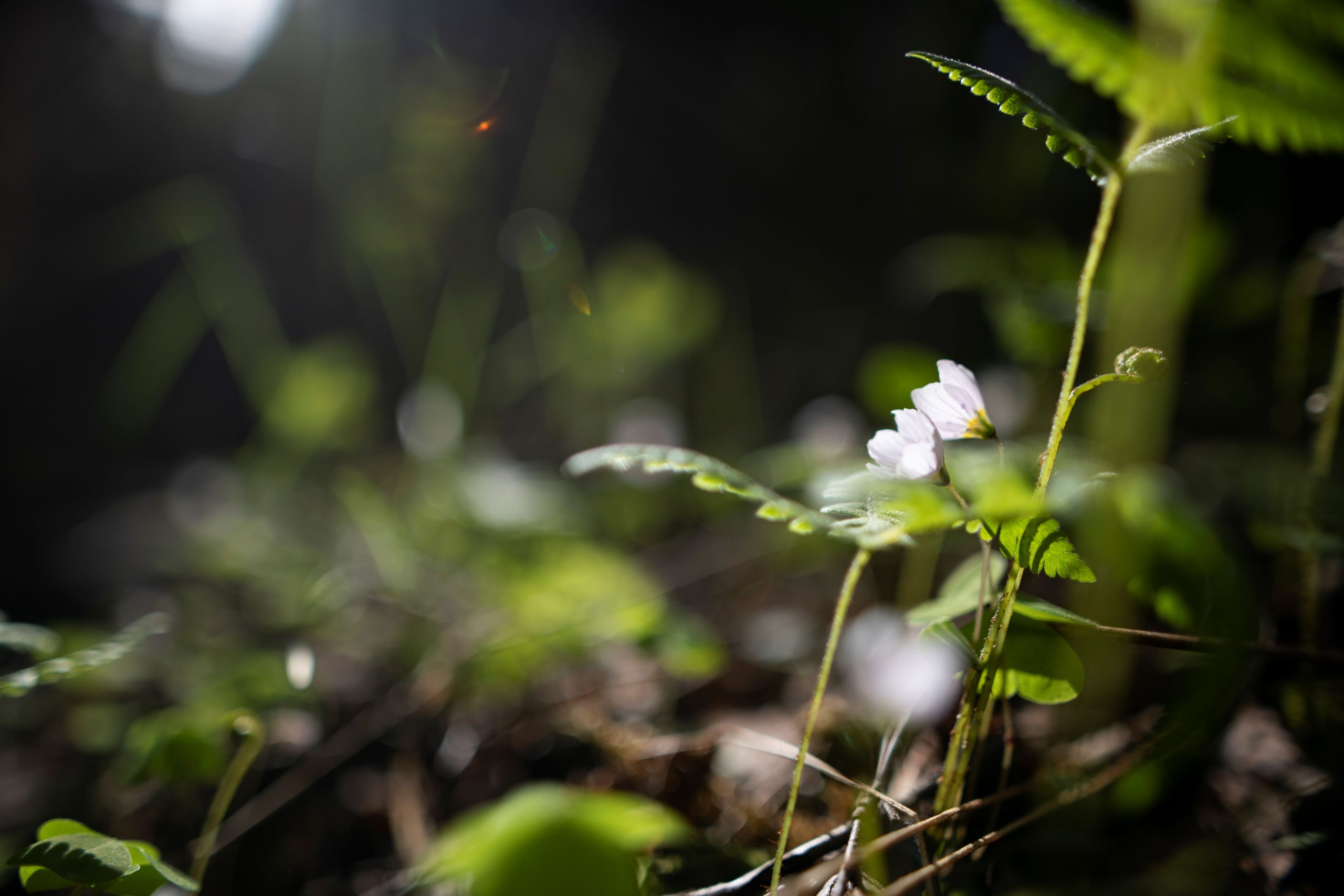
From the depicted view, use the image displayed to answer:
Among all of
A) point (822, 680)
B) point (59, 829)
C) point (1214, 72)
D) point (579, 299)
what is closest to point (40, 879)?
point (59, 829)

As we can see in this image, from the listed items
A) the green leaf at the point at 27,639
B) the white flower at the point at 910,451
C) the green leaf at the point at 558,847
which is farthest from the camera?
the green leaf at the point at 27,639

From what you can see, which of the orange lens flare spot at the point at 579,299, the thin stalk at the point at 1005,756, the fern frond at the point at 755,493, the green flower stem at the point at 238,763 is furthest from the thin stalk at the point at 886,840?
the orange lens flare spot at the point at 579,299

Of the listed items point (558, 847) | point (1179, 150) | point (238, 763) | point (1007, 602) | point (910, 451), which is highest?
point (1179, 150)

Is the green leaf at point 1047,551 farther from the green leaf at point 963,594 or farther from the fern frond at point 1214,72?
the fern frond at point 1214,72

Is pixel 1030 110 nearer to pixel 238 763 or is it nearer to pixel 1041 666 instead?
pixel 1041 666

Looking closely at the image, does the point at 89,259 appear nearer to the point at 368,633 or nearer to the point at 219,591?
the point at 219,591

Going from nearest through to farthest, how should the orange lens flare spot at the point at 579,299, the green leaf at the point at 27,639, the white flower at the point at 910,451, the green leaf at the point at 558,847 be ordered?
the green leaf at the point at 558,847 < the white flower at the point at 910,451 < the green leaf at the point at 27,639 < the orange lens flare spot at the point at 579,299
